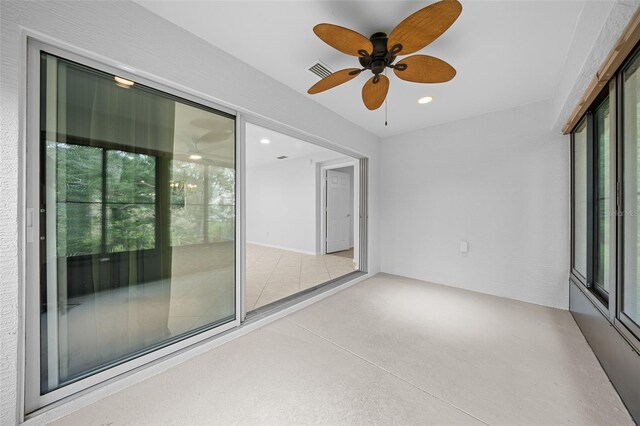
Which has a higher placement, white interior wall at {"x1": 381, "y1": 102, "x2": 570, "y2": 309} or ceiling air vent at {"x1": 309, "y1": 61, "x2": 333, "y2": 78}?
ceiling air vent at {"x1": 309, "y1": 61, "x2": 333, "y2": 78}

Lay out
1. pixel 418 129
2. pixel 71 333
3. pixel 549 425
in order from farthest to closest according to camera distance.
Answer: pixel 418 129
pixel 71 333
pixel 549 425

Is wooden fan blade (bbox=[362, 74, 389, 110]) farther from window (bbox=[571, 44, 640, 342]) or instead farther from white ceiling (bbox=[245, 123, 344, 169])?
white ceiling (bbox=[245, 123, 344, 169])

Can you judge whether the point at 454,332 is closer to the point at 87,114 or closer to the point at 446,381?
the point at 446,381

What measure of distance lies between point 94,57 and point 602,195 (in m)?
3.85

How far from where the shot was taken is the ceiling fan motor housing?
157 centimetres

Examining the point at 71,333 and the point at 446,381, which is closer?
the point at 71,333

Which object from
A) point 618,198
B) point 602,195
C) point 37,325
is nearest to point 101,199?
point 37,325

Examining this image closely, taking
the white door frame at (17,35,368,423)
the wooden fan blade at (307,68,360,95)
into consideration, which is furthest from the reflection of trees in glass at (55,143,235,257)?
the wooden fan blade at (307,68,360,95)

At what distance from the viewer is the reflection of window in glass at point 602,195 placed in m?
1.80

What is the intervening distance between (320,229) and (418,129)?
3021 mm

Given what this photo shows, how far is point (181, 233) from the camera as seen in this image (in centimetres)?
178

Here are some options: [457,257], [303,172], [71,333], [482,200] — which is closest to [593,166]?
[482,200]

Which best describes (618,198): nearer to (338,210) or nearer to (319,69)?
(319,69)

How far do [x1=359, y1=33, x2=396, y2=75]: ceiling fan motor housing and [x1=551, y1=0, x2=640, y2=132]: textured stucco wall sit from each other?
1.11m
